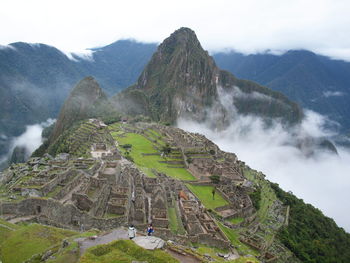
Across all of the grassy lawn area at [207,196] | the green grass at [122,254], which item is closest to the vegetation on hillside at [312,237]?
the grassy lawn area at [207,196]

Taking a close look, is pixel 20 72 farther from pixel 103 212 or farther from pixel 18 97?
pixel 103 212

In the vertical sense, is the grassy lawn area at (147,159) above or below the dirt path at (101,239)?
above

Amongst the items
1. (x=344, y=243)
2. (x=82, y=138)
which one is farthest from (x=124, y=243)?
(x=344, y=243)

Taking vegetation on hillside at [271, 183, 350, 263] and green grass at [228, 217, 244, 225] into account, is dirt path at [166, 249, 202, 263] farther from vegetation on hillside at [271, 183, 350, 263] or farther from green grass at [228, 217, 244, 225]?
vegetation on hillside at [271, 183, 350, 263]

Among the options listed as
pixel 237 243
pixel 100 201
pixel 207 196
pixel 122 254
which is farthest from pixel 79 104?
pixel 122 254

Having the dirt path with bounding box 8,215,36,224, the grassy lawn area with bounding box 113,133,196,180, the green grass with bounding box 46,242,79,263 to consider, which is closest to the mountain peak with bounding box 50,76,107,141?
the grassy lawn area with bounding box 113,133,196,180

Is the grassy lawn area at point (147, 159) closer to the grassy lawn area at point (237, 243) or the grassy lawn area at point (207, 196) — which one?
the grassy lawn area at point (207, 196)
